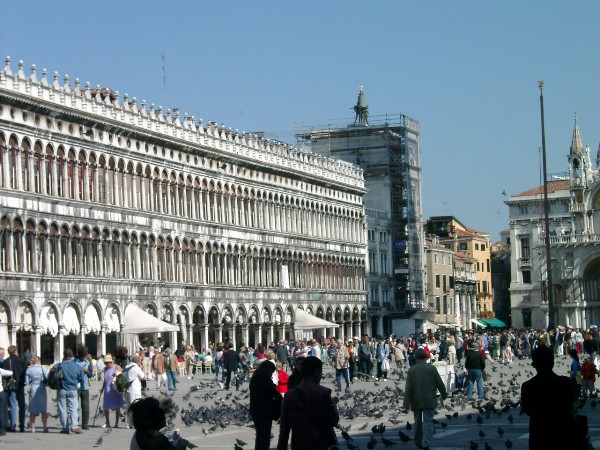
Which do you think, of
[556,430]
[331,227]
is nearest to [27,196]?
[331,227]

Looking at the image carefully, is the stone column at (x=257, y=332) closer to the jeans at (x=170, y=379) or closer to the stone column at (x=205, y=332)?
the stone column at (x=205, y=332)

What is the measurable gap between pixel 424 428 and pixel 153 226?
47126mm

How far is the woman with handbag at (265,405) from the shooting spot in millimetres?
19000

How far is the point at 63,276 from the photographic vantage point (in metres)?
58.0

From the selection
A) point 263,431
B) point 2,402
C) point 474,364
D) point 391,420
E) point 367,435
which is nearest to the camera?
point 263,431

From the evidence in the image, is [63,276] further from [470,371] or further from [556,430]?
[556,430]

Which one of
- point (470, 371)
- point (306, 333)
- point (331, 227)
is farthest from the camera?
point (331, 227)

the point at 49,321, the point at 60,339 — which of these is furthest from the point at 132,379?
the point at 60,339

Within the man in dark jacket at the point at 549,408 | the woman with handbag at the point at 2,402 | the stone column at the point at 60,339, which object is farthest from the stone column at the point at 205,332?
the man in dark jacket at the point at 549,408

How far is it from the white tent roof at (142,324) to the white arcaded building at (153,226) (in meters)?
3.40

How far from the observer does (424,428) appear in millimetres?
20438

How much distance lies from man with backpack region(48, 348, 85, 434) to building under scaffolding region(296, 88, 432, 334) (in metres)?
72.0

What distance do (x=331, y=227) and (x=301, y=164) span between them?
658cm

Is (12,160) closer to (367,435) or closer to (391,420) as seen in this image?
(391,420)
